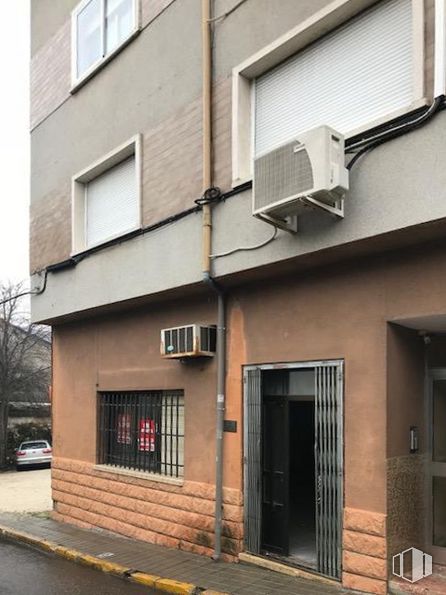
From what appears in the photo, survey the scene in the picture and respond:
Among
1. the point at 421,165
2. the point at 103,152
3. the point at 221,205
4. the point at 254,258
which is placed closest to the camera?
the point at 421,165

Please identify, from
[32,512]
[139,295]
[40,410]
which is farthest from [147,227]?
[40,410]

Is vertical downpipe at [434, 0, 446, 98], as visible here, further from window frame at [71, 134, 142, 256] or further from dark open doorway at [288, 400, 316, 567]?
window frame at [71, 134, 142, 256]

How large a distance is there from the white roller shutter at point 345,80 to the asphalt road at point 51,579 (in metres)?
5.67

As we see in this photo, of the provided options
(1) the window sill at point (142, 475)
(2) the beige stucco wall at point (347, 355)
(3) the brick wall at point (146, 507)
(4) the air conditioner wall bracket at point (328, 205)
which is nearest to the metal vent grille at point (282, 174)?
(4) the air conditioner wall bracket at point (328, 205)

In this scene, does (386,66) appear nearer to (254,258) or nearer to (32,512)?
(254,258)

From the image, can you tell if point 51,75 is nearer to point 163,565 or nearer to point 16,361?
point 163,565

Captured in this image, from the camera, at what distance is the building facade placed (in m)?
6.27

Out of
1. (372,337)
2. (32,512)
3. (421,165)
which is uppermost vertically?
(421,165)

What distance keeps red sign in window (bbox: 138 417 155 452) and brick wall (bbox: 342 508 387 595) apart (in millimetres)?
4170

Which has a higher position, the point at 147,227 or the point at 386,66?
the point at 386,66

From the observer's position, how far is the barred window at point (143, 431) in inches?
372

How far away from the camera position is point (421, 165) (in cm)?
573

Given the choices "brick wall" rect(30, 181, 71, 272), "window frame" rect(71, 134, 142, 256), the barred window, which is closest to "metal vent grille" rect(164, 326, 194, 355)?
the barred window

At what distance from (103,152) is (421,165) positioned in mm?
6283
